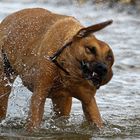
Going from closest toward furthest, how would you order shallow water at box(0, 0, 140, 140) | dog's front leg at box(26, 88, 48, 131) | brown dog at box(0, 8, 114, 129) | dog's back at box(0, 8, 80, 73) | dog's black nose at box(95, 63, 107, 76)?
dog's black nose at box(95, 63, 107, 76) → brown dog at box(0, 8, 114, 129) → dog's front leg at box(26, 88, 48, 131) → dog's back at box(0, 8, 80, 73) → shallow water at box(0, 0, 140, 140)

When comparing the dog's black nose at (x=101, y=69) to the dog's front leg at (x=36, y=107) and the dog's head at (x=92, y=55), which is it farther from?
the dog's front leg at (x=36, y=107)

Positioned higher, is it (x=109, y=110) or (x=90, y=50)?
(x=90, y=50)

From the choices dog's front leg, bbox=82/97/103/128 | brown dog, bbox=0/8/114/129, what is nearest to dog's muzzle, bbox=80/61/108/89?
brown dog, bbox=0/8/114/129

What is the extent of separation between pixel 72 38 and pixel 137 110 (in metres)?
2.57

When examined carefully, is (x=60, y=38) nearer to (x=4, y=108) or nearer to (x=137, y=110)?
(x=4, y=108)

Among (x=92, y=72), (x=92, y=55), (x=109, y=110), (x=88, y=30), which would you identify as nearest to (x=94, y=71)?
(x=92, y=72)

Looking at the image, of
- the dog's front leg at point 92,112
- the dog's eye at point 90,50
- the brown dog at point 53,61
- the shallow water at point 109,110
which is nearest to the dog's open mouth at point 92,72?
the brown dog at point 53,61

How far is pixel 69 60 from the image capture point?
7488 mm

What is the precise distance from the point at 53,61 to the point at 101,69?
26.0 inches

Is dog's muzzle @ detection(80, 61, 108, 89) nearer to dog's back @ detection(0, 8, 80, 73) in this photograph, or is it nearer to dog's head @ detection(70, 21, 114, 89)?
dog's head @ detection(70, 21, 114, 89)

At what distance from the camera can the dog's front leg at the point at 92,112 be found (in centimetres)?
801

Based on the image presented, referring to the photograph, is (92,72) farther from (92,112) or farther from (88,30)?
(92,112)

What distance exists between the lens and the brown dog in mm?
7305

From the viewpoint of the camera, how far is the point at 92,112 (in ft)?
26.5
